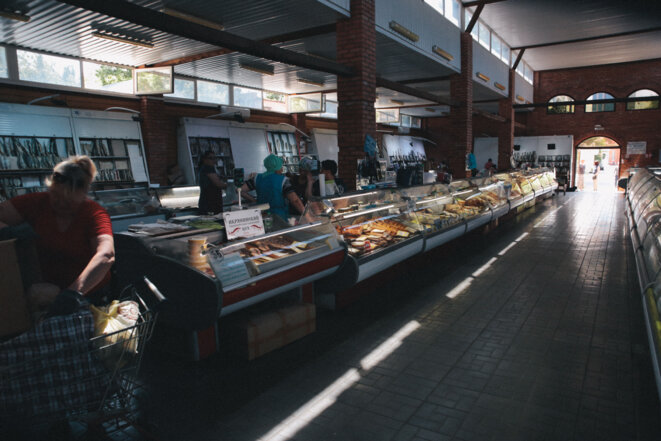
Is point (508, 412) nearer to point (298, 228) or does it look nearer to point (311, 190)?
point (298, 228)

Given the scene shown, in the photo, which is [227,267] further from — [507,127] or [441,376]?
[507,127]

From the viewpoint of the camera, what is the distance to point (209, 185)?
6035 mm

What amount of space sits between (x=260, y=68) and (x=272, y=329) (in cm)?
842

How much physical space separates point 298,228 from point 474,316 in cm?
206

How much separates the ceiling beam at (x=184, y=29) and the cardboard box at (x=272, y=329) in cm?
323

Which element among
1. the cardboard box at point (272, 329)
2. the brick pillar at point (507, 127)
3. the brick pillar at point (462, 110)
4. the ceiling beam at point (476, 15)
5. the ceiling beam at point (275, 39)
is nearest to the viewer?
the cardboard box at point (272, 329)

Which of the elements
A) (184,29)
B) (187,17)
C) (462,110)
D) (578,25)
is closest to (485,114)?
(462,110)

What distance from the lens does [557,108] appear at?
2214 cm

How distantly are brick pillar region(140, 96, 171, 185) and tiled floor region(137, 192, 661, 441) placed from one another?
24.4 ft

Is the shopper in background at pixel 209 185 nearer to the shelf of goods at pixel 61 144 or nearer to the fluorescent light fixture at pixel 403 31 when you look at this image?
the shelf of goods at pixel 61 144

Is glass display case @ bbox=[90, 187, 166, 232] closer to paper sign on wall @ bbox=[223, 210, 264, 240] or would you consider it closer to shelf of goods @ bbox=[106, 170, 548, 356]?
shelf of goods @ bbox=[106, 170, 548, 356]

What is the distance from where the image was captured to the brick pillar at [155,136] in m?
10.4

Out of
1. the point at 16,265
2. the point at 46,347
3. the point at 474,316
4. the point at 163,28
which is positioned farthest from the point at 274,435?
the point at 163,28

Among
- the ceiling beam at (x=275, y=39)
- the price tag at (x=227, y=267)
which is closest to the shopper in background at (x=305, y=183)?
the price tag at (x=227, y=267)
